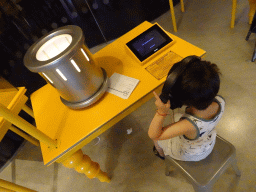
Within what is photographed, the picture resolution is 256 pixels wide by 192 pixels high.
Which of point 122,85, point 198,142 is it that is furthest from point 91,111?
point 198,142

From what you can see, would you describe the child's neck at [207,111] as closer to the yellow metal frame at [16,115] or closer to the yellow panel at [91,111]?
the yellow panel at [91,111]

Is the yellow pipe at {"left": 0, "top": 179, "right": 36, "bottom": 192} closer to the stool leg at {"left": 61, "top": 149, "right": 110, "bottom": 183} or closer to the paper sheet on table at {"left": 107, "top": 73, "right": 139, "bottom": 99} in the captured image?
the stool leg at {"left": 61, "top": 149, "right": 110, "bottom": 183}

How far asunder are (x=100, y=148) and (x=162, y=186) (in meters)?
0.63

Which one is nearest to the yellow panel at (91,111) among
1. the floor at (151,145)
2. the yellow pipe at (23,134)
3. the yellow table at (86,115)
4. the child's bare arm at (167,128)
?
the yellow table at (86,115)

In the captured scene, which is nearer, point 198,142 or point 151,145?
point 198,142

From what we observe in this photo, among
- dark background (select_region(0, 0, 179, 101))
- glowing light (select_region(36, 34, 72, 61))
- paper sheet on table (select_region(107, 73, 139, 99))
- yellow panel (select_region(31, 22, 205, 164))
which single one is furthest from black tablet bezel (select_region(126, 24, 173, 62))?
dark background (select_region(0, 0, 179, 101))

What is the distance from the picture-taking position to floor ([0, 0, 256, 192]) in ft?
4.08

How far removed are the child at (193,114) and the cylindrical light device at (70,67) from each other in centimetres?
37

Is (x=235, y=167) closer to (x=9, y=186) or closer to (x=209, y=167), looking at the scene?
(x=209, y=167)

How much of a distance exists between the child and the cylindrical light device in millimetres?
368

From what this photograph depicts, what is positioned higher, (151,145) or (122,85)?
(122,85)

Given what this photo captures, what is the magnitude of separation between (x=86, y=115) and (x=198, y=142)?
0.58 metres

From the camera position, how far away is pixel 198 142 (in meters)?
0.81

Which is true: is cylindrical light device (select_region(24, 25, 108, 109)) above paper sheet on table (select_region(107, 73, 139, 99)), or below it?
above
